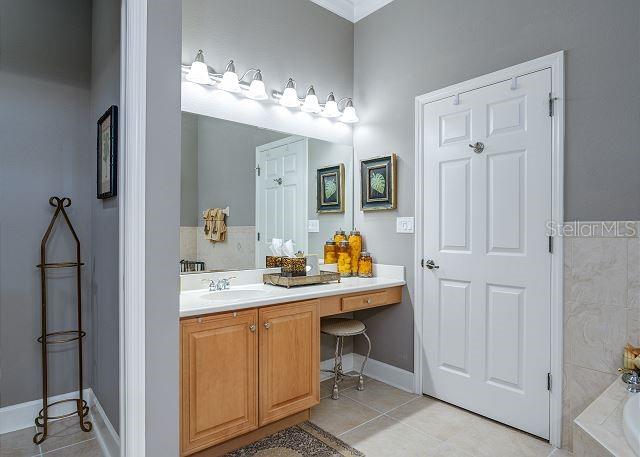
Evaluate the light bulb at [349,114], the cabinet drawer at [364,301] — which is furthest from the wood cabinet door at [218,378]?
the light bulb at [349,114]

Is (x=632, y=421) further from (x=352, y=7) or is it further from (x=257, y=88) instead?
(x=352, y=7)

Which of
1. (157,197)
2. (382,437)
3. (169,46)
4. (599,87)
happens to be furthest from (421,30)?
(382,437)

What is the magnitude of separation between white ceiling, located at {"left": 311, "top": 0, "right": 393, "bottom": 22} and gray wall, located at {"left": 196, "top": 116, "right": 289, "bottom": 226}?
1200mm

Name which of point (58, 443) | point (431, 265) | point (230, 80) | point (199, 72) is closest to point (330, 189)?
point (431, 265)

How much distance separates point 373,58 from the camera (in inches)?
122

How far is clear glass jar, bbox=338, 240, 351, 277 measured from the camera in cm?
310

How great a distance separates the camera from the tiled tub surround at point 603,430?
4.24 feet

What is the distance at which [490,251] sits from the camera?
2.37 m

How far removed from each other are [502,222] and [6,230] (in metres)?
2.87

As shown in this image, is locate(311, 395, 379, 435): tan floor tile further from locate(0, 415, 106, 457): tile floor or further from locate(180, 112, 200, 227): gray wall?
locate(180, 112, 200, 227): gray wall

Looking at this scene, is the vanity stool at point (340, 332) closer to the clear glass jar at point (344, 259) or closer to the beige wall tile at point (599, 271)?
the clear glass jar at point (344, 259)

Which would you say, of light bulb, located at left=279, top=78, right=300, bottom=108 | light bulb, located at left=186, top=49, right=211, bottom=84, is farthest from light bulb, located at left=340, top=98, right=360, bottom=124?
light bulb, located at left=186, top=49, right=211, bottom=84

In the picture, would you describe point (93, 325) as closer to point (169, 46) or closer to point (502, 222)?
point (169, 46)

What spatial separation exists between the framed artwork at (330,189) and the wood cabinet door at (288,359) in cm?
102
